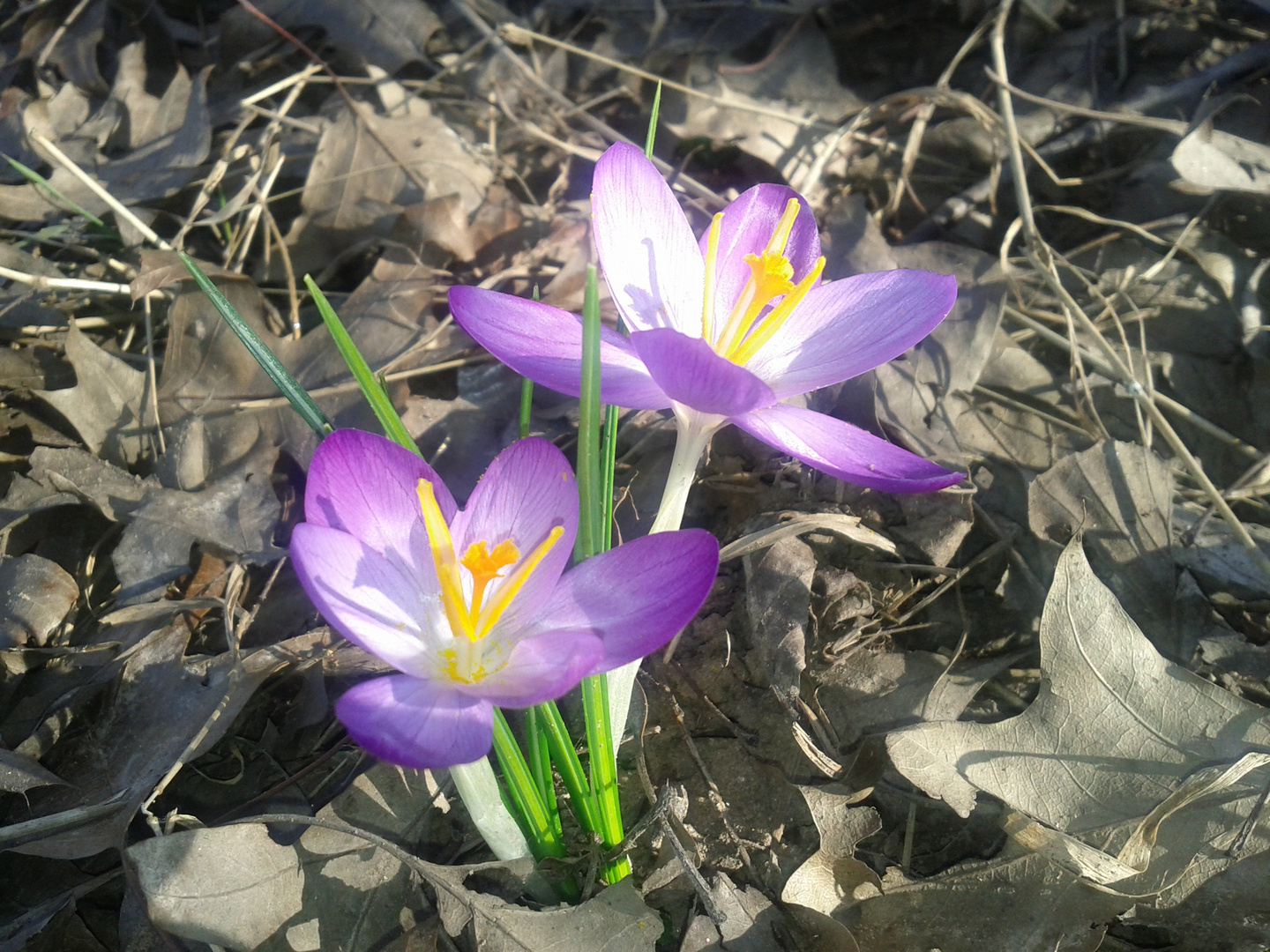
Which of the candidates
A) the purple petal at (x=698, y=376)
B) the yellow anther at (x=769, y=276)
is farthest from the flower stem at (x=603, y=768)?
the yellow anther at (x=769, y=276)

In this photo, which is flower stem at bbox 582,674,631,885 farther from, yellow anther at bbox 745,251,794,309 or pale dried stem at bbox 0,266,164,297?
pale dried stem at bbox 0,266,164,297

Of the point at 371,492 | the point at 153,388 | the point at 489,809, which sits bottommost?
the point at 489,809

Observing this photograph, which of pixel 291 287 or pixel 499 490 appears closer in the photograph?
pixel 499 490

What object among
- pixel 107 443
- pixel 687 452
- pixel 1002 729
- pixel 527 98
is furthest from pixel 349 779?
pixel 527 98

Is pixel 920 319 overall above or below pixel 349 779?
above

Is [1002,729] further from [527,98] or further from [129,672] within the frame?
[527,98]

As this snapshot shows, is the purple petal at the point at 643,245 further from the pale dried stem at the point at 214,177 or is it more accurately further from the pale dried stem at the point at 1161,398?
the pale dried stem at the point at 214,177

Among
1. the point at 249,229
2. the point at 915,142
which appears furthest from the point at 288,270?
the point at 915,142

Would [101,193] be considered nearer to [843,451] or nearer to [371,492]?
[371,492]
